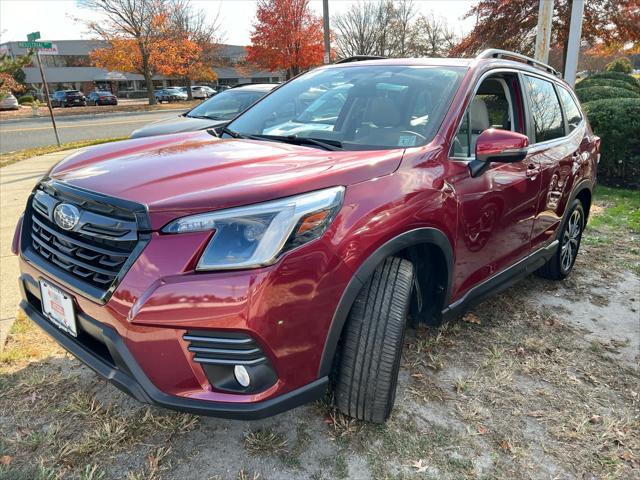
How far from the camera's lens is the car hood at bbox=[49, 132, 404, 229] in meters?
1.73

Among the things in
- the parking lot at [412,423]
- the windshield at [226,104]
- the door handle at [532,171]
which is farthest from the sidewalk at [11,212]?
the door handle at [532,171]

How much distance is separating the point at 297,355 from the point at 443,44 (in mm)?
35629

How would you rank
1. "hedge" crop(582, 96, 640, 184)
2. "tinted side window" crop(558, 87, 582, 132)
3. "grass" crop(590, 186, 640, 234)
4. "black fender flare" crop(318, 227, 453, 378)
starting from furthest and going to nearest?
"hedge" crop(582, 96, 640, 184)
"grass" crop(590, 186, 640, 234)
"tinted side window" crop(558, 87, 582, 132)
"black fender flare" crop(318, 227, 453, 378)

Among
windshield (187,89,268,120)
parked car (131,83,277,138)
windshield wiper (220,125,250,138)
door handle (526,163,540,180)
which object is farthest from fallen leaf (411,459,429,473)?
windshield (187,89,268,120)

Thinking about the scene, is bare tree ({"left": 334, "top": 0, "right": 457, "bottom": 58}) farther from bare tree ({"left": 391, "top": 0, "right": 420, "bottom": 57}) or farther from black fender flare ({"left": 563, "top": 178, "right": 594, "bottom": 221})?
black fender flare ({"left": 563, "top": 178, "right": 594, "bottom": 221})

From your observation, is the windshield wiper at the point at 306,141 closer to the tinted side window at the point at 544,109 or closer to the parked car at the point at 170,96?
the tinted side window at the point at 544,109

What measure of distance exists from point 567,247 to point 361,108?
236 cm

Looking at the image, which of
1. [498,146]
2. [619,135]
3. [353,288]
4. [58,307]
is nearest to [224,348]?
[353,288]

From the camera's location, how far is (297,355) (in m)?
1.78

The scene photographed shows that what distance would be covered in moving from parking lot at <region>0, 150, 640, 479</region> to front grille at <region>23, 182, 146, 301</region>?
2.64 ft

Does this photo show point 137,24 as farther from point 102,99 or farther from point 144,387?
point 144,387

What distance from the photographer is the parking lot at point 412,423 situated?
2084 millimetres

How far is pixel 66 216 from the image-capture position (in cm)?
193

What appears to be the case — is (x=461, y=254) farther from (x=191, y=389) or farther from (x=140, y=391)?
(x=140, y=391)
